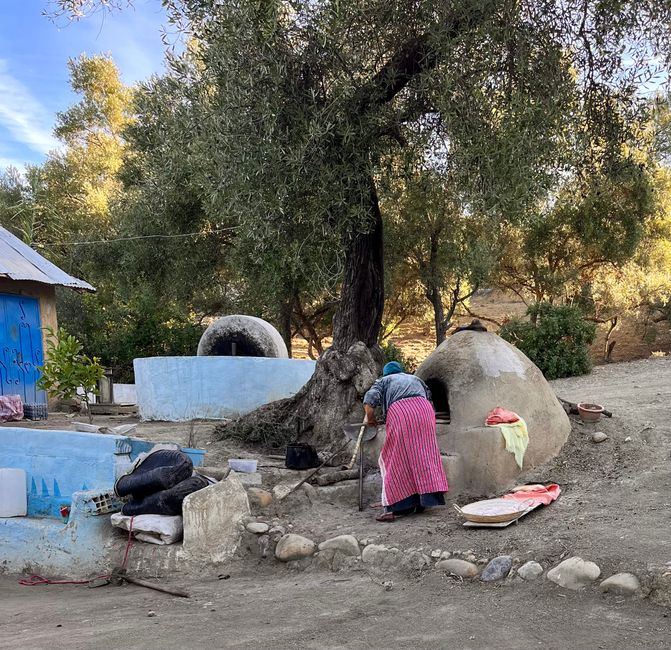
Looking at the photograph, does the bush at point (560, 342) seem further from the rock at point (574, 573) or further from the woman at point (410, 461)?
the rock at point (574, 573)

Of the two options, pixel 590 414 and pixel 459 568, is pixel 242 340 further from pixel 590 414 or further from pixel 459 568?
pixel 459 568

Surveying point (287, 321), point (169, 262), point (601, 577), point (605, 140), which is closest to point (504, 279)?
point (287, 321)

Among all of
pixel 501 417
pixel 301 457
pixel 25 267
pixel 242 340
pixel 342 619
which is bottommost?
pixel 342 619

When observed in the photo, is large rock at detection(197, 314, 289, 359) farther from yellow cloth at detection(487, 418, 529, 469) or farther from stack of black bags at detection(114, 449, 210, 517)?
yellow cloth at detection(487, 418, 529, 469)

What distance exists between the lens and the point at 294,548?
5.66 metres

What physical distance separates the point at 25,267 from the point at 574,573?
11.2 metres

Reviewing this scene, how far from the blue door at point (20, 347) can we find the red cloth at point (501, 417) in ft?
29.2

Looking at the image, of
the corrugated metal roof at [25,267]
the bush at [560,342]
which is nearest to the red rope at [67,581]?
the corrugated metal roof at [25,267]

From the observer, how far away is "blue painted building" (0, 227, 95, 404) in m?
12.1

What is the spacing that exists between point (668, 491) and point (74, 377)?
309 inches

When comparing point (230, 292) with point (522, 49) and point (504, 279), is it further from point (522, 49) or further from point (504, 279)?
point (522, 49)

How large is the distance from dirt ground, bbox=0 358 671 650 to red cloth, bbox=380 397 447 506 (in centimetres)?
27

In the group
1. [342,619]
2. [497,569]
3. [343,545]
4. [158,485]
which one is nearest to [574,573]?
[497,569]

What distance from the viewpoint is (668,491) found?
5.75 metres
